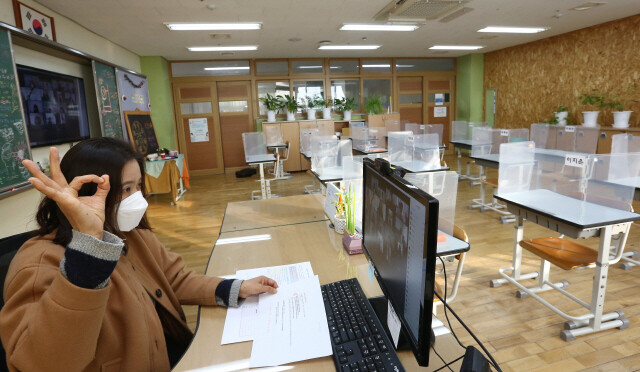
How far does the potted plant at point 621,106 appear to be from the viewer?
18.7 ft

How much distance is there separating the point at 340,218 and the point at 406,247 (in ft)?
3.60

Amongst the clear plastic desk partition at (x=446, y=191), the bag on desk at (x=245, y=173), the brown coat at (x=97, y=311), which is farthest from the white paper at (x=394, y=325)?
the bag on desk at (x=245, y=173)

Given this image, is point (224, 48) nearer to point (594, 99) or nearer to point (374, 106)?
point (374, 106)

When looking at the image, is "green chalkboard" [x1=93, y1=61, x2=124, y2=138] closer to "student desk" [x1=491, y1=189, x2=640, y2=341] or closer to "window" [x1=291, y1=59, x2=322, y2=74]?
"window" [x1=291, y1=59, x2=322, y2=74]

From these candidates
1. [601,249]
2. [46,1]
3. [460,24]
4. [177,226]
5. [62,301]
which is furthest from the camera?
[460,24]

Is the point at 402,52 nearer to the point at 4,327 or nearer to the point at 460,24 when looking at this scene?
the point at 460,24

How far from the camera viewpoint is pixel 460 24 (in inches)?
226

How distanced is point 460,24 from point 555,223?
4620 millimetres

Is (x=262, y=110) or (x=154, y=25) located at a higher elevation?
(x=154, y=25)

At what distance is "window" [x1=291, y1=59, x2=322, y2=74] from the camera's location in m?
8.73

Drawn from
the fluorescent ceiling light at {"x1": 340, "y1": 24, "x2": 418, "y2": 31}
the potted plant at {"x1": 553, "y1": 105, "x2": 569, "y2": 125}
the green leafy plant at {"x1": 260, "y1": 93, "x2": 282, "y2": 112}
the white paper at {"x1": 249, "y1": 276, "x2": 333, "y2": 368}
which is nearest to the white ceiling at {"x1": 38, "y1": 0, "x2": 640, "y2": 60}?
the fluorescent ceiling light at {"x1": 340, "y1": 24, "x2": 418, "y2": 31}

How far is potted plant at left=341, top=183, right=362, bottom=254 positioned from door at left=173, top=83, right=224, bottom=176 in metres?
7.34

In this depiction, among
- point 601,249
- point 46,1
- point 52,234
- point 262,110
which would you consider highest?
point 46,1

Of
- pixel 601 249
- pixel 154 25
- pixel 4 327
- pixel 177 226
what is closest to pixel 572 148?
pixel 601 249
